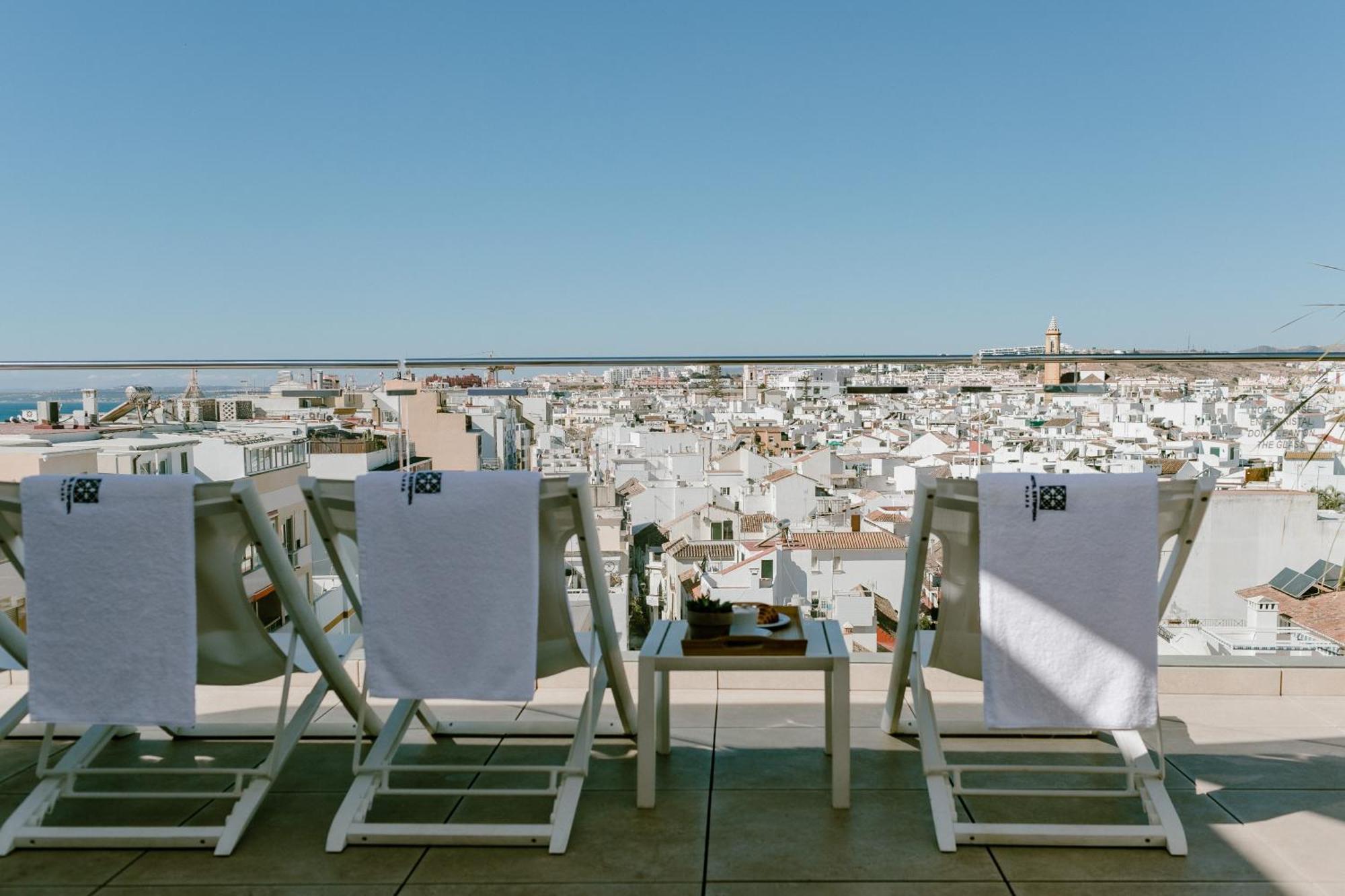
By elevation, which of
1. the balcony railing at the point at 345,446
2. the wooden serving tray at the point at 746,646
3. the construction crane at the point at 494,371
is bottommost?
the wooden serving tray at the point at 746,646

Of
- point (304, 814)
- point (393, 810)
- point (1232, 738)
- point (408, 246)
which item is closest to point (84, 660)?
point (304, 814)

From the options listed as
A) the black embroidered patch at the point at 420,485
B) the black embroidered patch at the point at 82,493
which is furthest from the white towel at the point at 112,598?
the black embroidered patch at the point at 420,485

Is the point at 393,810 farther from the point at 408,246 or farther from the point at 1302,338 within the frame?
the point at 408,246

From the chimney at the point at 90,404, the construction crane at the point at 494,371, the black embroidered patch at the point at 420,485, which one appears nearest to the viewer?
the black embroidered patch at the point at 420,485

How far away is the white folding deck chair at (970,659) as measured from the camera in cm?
215

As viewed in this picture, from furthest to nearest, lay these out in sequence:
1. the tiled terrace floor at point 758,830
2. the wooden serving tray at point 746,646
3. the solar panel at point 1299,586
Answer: the solar panel at point 1299,586 < the wooden serving tray at point 746,646 < the tiled terrace floor at point 758,830

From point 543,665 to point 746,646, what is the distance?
0.48 m

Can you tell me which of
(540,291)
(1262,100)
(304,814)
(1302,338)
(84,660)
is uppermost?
(1262,100)

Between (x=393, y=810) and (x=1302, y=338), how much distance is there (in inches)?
121

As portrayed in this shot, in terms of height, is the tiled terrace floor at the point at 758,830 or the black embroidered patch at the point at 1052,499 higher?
the black embroidered patch at the point at 1052,499

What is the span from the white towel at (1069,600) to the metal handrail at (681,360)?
1720 mm

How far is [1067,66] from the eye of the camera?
1872 cm

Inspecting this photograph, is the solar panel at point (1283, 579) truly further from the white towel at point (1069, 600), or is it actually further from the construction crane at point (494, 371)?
the construction crane at point (494, 371)

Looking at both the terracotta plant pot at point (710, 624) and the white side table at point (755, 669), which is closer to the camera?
the white side table at point (755, 669)
